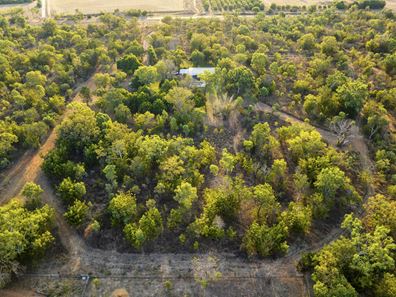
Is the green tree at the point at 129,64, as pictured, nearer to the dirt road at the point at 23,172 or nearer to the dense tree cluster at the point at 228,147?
the dense tree cluster at the point at 228,147

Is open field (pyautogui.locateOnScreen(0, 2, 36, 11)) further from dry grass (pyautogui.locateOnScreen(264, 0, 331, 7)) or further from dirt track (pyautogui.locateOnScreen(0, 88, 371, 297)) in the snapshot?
dirt track (pyautogui.locateOnScreen(0, 88, 371, 297))

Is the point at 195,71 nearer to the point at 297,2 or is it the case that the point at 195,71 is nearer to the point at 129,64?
the point at 129,64

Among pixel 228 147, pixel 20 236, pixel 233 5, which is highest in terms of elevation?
pixel 233 5

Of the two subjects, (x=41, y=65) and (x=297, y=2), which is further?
(x=297, y=2)

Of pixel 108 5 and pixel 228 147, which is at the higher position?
pixel 108 5

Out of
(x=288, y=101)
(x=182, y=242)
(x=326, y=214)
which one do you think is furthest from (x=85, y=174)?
(x=288, y=101)

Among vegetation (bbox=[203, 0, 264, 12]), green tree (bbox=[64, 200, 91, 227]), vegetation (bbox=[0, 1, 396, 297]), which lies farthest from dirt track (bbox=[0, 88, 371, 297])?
vegetation (bbox=[203, 0, 264, 12])

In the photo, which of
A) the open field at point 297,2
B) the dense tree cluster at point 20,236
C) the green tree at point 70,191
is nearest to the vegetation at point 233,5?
Result: the open field at point 297,2

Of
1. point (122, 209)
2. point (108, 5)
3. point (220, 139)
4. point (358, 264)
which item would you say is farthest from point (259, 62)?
point (108, 5)
